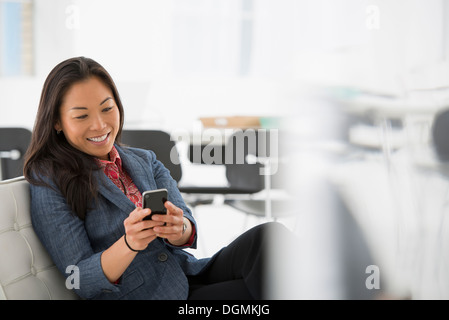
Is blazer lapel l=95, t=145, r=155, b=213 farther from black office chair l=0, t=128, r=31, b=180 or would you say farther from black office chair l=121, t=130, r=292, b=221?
black office chair l=0, t=128, r=31, b=180

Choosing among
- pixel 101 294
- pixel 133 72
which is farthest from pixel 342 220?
pixel 133 72

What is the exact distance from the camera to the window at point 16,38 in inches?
113

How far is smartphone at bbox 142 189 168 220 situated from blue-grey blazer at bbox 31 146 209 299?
0.16 metres

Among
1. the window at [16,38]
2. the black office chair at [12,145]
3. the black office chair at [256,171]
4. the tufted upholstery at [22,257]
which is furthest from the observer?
the window at [16,38]

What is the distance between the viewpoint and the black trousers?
1.09 meters

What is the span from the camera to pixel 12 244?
104 centimetres

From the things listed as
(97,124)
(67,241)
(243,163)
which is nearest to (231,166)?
(243,163)

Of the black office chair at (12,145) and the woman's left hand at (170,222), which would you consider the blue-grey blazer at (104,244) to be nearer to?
the woman's left hand at (170,222)

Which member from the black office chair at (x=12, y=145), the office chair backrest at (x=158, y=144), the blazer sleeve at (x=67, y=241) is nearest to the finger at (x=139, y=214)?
the blazer sleeve at (x=67, y=241)

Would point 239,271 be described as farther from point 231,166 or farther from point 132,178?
point 231,166

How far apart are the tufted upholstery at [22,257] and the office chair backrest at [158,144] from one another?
44 cm

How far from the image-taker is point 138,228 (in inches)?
37.8

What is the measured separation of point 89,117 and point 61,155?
0.11m
